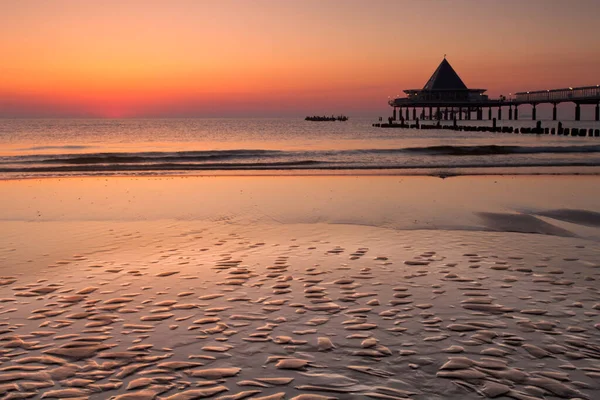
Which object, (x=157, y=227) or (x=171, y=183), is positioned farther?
(x=171, y=183)

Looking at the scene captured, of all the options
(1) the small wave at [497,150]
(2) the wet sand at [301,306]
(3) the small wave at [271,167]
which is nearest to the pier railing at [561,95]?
(1) the small wave at [497,150]

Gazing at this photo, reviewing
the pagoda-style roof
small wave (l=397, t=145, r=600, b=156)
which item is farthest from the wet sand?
the pagoda-style roof

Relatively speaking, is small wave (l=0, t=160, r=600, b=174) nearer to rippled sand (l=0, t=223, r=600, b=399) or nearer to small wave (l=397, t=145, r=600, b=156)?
small wave (l=397, t=145, r=600, b=156)

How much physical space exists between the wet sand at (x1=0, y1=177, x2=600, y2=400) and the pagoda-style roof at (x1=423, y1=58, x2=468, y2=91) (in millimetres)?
119558

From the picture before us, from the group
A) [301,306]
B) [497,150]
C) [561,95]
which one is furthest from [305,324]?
[561,95]

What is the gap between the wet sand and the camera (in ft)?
12.7

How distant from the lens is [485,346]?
175 inches

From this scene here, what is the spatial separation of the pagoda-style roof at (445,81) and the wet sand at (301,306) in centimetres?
11956

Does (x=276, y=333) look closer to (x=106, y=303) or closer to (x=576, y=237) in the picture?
(x=106, y=303)

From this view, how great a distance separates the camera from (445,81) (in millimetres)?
125750

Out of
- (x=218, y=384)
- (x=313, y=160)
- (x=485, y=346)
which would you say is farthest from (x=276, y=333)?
(x=313, y=160)

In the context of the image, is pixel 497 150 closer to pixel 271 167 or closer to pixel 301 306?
pixel 271 167

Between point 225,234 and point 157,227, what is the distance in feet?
5.28

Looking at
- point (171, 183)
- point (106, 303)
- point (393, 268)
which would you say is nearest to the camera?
point (106, 303)
